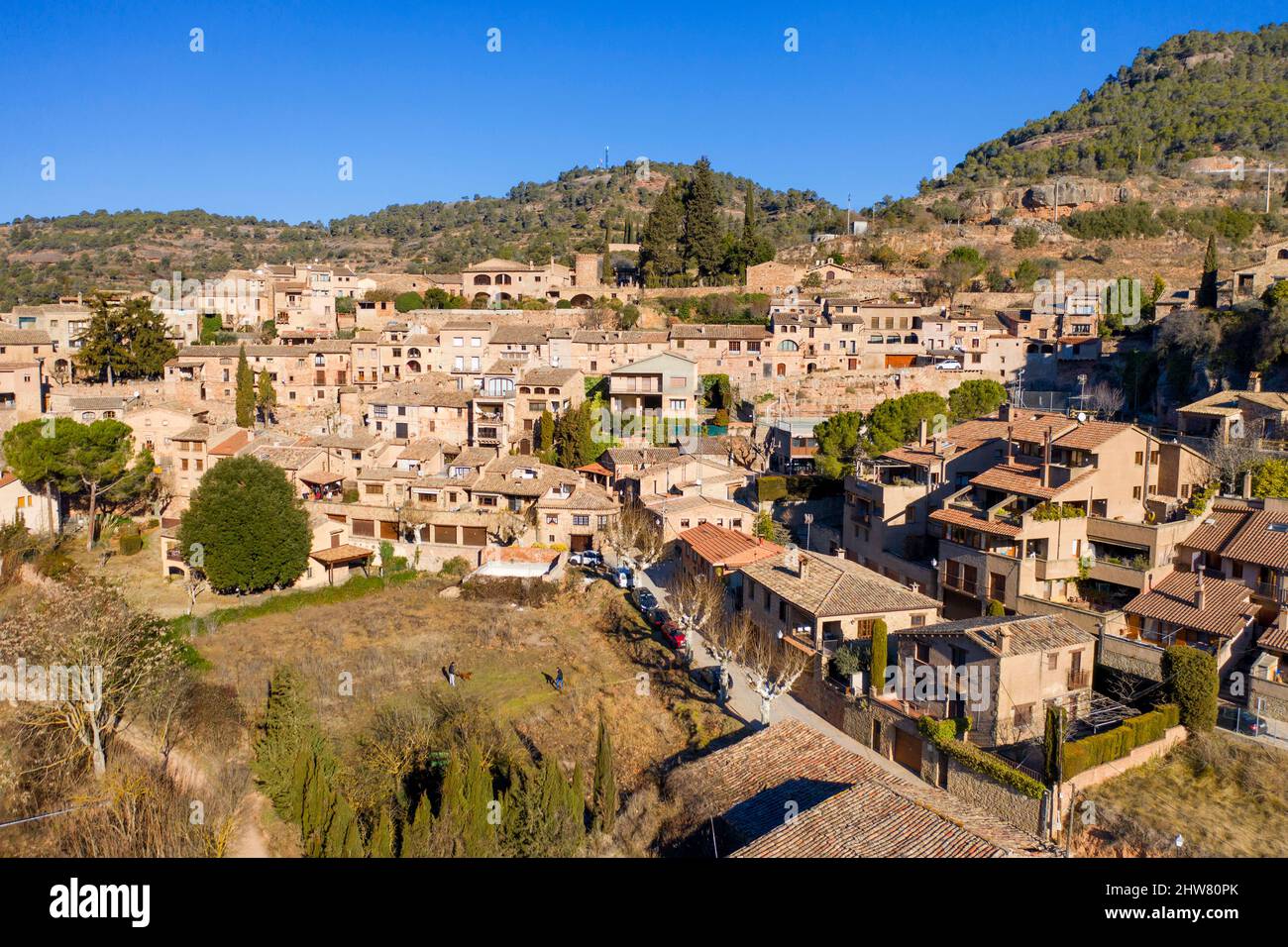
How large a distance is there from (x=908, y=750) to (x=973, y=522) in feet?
26.9

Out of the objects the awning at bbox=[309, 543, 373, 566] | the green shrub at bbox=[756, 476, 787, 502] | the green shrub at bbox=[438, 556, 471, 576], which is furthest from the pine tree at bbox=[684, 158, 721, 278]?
the awning at bbox=[309, 543, 373, 566]

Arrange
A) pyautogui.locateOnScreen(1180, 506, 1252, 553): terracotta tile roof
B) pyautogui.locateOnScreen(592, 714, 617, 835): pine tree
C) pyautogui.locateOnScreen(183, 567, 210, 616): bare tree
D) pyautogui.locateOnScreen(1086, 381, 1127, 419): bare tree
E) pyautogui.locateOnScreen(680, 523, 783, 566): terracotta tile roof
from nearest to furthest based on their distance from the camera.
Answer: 1. pyautogui.locateOnScreen(592, 714, 617, 835): pine tree
2. pyautogui.locateOnScreen(1180, 506, 1252, 553): terracotta tile roof
3. pyautogui.locateOnScreen(680, 523, 783, 566): terracotta tile roof
4. pyautogui.locateOnScreen(183, 567, 210, 616): bare tree
5. pyautogui.locateOnScreen(1086, 381, 1127, 419): bare tree

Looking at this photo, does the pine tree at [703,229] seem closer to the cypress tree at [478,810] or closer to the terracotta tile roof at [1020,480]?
the terracotta tile roof at [1020,480]

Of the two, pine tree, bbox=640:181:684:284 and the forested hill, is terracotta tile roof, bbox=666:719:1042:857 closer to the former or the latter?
pine tree, bbox=640:181:684:284

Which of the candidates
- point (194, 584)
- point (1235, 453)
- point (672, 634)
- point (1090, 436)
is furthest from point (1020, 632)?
point (194, 584)

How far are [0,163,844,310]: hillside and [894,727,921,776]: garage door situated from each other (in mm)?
57643

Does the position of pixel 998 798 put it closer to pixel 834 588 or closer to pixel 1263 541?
pixel 834 588

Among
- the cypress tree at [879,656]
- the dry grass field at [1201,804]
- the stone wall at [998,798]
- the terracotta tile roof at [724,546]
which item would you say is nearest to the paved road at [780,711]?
the stone wall at [998,798]

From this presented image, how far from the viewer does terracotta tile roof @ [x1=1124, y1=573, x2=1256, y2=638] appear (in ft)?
71.7

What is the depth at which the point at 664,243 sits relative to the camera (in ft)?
202

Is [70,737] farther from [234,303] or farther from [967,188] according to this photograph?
[967,188]

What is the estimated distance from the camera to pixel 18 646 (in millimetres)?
22188
